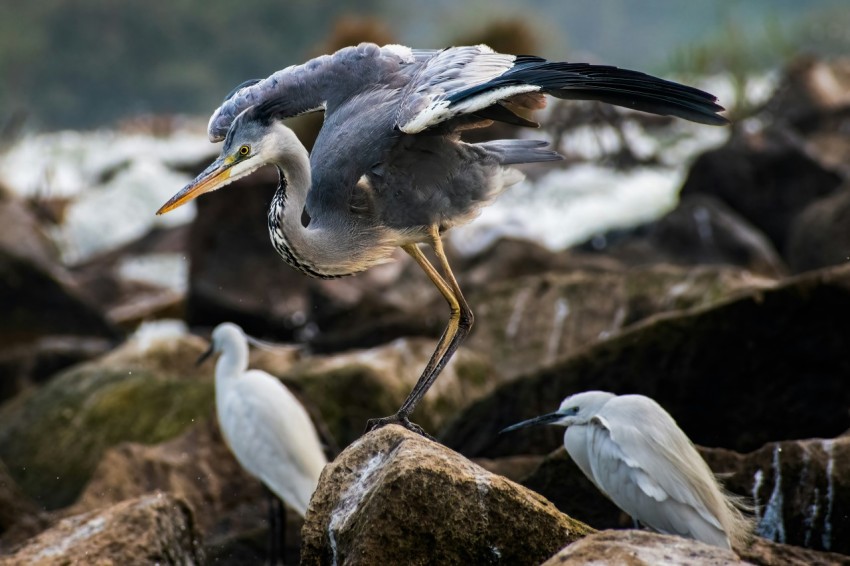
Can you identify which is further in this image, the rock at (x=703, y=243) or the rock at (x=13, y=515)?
the rock at (x=703, y=243)

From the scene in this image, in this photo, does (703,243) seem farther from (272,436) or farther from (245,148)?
(245,148)

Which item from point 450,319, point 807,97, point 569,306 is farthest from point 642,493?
point 807,97

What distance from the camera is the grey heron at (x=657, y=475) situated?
4.84m

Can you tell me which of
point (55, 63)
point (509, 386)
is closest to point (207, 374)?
point (509, 386)

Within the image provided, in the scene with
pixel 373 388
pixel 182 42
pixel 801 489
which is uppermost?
pixel 182 42

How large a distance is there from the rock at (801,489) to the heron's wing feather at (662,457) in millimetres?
451

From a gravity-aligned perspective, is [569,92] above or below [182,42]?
below

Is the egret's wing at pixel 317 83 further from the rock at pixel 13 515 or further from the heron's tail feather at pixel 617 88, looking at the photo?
the rock at pixel 13 515

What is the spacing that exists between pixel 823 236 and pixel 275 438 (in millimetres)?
5221

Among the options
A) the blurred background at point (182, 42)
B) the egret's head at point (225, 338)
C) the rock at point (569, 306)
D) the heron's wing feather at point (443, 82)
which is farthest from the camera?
the blurred background at point (182, 42)

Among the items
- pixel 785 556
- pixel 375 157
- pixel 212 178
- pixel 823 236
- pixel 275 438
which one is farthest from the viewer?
pixel 823 236

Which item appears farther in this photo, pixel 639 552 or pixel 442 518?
pixel 442 518

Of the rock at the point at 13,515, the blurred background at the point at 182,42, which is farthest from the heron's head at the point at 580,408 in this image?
the blurred background at the point at 182,42

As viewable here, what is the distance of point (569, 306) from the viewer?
30.3 feet
